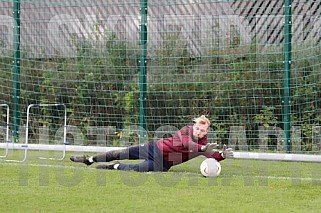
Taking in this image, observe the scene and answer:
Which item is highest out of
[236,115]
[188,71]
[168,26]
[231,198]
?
[168,26]

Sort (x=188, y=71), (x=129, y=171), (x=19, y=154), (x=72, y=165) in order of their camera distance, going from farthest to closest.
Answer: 1. (x=188, y=71)
2. (x=19, y=154)
3. (x=72, y=165)
4. (x=129, y=171)

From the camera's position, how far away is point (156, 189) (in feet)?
20.3

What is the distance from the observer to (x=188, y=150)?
24.7 ft

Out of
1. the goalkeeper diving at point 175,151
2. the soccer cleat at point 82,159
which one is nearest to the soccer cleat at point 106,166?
the goalkeeper diving at point 175,151

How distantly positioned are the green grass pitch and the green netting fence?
5.49 feet

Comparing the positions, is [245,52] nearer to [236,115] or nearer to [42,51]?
[236,115]

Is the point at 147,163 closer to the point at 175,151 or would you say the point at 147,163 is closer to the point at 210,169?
the point at 175,151

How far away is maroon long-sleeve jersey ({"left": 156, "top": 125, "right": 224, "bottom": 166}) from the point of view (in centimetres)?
753

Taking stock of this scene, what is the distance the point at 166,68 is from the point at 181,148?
3.21 meters

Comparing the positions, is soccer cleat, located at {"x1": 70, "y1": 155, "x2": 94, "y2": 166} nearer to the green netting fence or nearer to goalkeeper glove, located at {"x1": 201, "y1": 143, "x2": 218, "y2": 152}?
goalkeeper glove, located at {"x1": 201, "y1": 143, "x2": 218, "y2": 152}

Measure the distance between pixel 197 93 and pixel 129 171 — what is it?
3167 mm

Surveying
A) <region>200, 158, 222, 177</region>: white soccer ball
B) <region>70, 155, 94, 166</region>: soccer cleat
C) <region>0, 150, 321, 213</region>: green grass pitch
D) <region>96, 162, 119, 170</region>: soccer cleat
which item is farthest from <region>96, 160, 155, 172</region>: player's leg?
<region>200, 158, 222, 177</region>: white soccer ball

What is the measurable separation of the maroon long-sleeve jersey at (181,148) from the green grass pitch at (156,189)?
171 mm

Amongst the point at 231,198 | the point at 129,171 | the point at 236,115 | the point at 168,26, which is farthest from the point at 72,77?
the point at 231,198
